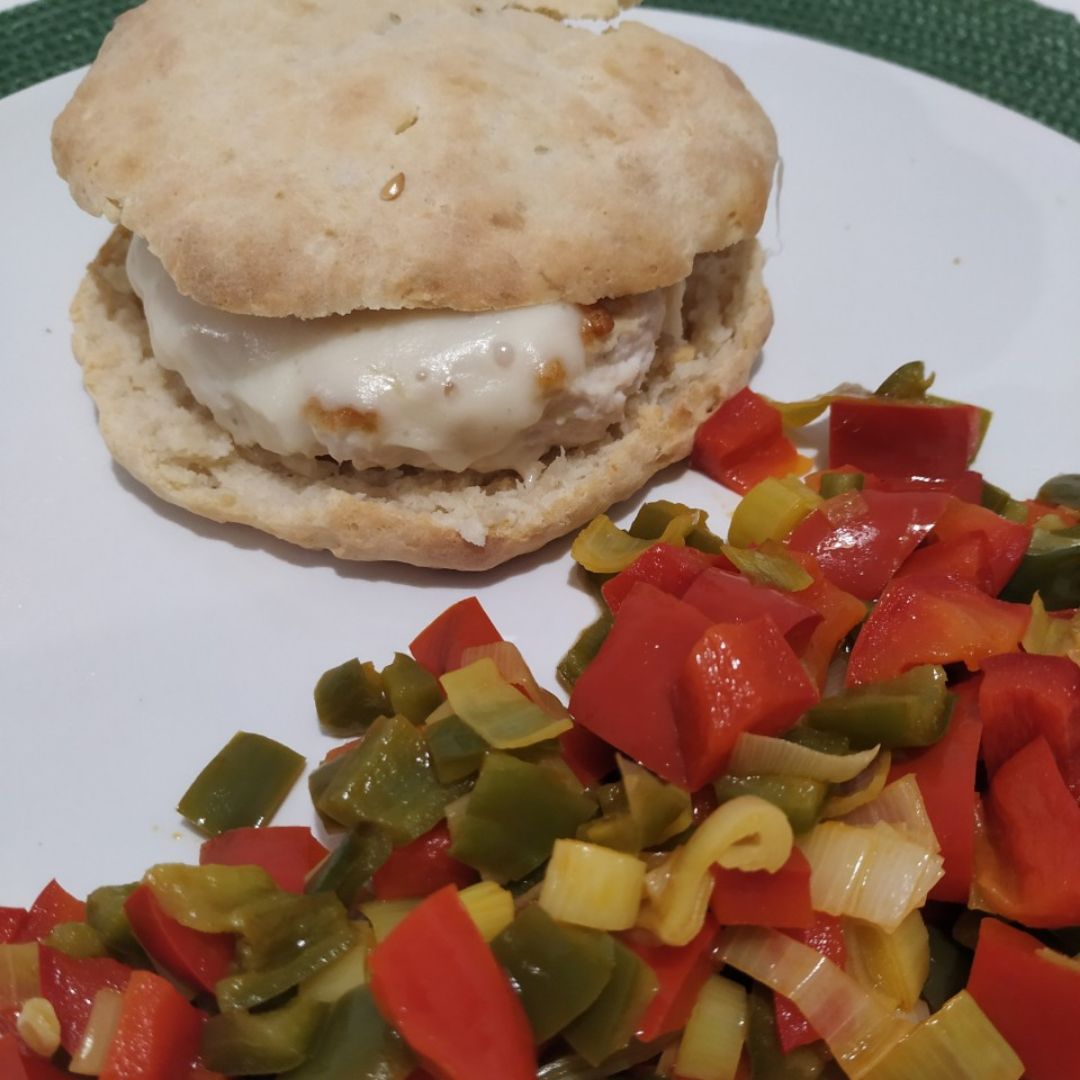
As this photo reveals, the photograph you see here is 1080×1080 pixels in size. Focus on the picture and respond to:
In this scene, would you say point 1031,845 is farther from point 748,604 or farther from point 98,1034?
point 98,1034

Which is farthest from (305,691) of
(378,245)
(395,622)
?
(378,245)

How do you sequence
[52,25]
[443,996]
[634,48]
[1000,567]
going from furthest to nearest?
[52,25], [634,48], [1000,567], [443,996]

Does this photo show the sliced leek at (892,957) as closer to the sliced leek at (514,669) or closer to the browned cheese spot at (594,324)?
the sliced leek at (514,669)

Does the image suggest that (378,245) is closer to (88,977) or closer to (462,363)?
(462,363)

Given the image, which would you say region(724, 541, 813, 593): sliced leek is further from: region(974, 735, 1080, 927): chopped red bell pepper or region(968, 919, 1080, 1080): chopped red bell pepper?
region(968, 919, 1080, 1080): chopped red bell pepper

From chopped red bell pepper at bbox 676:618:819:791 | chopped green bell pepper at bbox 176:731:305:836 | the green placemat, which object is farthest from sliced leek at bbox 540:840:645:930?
the green placemat

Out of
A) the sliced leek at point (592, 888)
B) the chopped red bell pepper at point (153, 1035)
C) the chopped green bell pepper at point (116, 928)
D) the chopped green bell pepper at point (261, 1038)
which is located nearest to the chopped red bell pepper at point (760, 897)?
the sliced leek at point (592, 888)

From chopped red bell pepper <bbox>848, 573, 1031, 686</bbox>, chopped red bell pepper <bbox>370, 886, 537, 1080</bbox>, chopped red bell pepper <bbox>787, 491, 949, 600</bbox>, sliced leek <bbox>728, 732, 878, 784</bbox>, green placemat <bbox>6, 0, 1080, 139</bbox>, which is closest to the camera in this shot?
chopped red bell pepper <bbox>370, 886, 537, 1080</bbox>

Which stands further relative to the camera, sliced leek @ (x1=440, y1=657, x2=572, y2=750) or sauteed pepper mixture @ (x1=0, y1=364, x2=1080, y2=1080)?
sliced leek @ (x1=440, y1=657, x2=572, y2=750)
